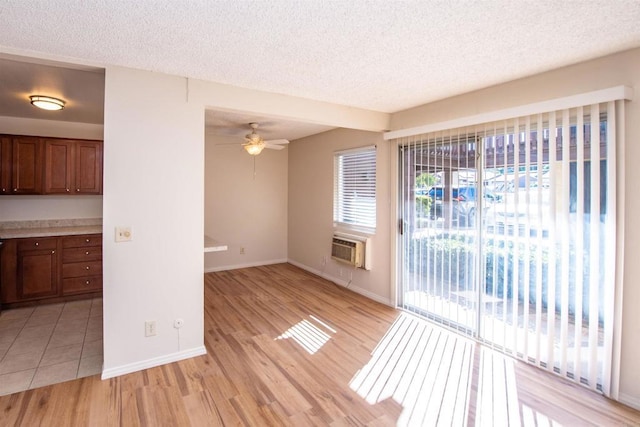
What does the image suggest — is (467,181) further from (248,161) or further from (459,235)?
(248,161)

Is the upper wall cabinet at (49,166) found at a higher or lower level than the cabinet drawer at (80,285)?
higher

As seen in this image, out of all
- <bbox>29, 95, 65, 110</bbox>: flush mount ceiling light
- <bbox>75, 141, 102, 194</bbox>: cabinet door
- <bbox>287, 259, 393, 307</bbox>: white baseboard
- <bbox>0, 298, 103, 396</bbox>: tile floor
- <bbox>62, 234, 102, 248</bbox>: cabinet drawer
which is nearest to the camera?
<bbox>0, 298, 103, 396</bbox>: tile floor

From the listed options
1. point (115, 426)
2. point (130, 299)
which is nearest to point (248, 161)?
point (130, 299)

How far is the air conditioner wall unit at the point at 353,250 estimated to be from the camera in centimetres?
454

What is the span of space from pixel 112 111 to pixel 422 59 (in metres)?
2.42

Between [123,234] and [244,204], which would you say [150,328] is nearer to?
[123,234]

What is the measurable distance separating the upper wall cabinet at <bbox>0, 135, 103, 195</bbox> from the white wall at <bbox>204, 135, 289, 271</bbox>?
1678mm

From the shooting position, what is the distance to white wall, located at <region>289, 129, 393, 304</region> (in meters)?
4.33

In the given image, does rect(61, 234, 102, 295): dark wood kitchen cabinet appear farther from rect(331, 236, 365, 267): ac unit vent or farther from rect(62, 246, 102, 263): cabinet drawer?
rect(331, 236, 365, 267): ac unit vent

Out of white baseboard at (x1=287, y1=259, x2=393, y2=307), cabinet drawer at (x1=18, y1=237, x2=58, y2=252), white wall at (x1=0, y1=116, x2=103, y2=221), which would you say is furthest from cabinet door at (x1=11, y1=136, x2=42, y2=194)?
white baseboard at (x1=287, y1=259, x2=393, y2=307)

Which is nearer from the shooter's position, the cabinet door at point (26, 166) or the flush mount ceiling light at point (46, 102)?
the flush mount ceiling light at point (46, 102)

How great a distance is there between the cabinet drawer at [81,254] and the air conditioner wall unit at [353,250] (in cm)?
337

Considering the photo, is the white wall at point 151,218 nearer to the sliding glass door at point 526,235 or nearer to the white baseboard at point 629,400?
the sliding glass door at point 526,235

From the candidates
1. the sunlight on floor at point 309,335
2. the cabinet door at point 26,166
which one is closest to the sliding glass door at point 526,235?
the sunlight on floor at point 309,335
